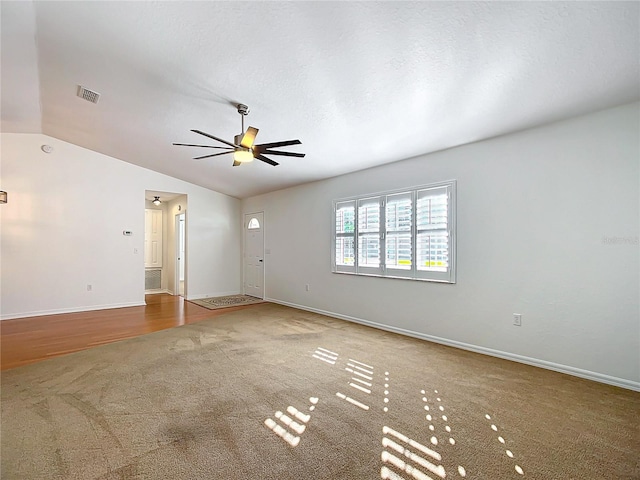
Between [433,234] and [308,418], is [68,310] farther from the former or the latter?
[433,234]

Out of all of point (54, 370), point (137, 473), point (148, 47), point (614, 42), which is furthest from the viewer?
point (54, 370)

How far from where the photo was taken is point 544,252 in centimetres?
320

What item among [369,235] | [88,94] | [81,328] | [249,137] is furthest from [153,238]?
[249,137]

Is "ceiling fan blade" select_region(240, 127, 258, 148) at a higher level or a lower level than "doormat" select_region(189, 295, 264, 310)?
higher

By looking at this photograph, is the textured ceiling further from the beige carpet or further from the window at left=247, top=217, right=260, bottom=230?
the window at left=247, top=217, right=260, bottom=230

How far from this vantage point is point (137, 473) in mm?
1679

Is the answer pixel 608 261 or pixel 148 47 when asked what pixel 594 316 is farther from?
pixel 148 47

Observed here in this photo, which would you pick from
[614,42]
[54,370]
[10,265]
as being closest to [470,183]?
[614,42]

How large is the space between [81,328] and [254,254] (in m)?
3.77

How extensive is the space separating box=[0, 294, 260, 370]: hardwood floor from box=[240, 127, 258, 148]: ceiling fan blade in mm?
3355

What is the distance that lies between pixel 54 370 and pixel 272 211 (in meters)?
4.74

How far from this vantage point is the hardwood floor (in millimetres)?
3680

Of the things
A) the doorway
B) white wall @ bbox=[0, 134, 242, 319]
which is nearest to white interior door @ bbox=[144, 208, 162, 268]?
the doorway

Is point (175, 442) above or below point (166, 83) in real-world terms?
below
